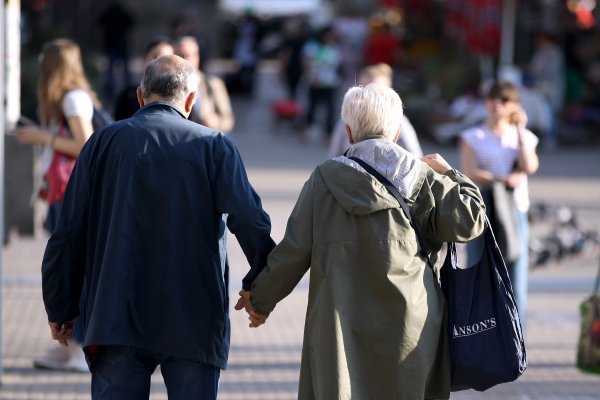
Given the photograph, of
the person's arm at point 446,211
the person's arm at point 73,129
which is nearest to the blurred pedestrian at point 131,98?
the person's arm at point 73,129

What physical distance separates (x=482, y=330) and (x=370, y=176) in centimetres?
73

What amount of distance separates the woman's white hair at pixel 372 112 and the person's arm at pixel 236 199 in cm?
46

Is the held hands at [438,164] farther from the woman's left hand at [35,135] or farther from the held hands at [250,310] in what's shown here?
the woman's left hand at [35,135]

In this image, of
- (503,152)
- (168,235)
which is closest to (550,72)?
(503,152)

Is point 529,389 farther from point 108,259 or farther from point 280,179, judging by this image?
point 280,179

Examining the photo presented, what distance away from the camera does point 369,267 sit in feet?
14.0

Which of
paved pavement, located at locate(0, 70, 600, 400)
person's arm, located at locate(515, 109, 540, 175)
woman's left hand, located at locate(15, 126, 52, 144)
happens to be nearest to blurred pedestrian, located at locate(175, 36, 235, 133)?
woman's left hand, located at locate(15, 126, 52, 144)

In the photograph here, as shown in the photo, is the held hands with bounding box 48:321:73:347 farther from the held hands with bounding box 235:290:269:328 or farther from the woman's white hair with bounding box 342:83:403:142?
the woman's white hair with bounding box 342:83:403:142

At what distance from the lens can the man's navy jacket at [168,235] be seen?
4273mm

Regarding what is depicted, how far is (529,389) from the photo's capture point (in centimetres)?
680

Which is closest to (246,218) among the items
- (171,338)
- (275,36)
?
(171,338)

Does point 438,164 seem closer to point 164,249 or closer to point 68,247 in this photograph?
point 164,249

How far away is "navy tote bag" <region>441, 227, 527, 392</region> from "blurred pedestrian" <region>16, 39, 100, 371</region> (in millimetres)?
2862

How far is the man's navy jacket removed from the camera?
427cm
